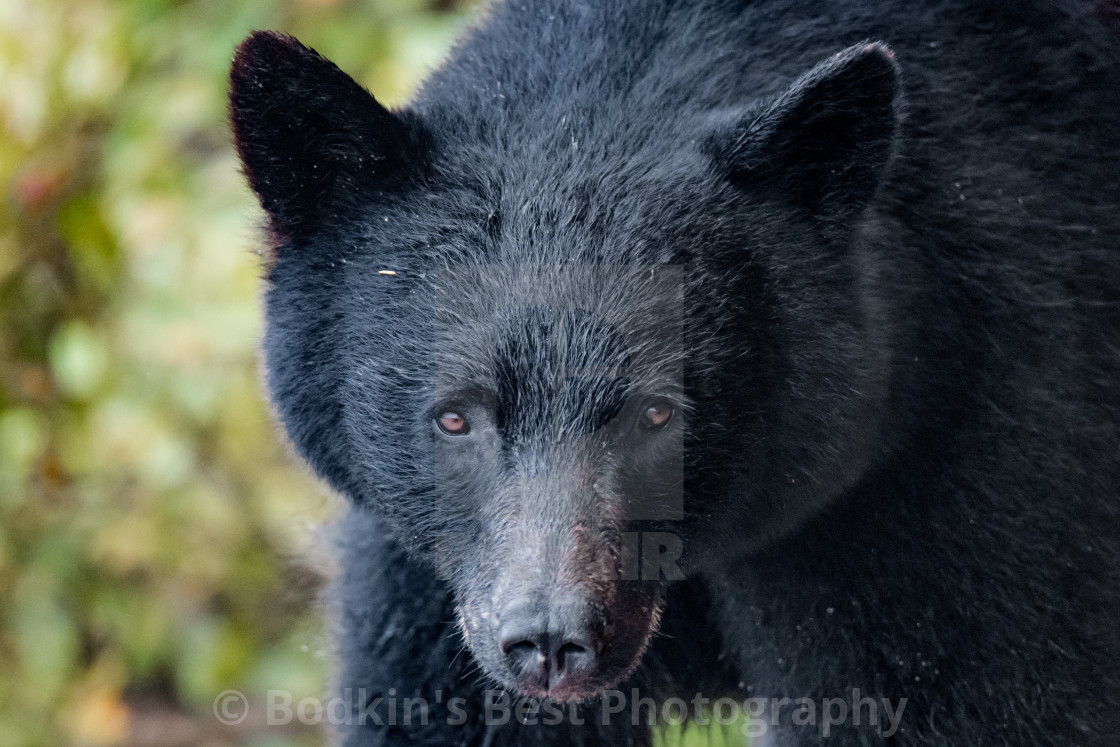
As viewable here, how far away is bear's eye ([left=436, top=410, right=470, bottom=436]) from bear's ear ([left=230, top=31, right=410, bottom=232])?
18.8 inches

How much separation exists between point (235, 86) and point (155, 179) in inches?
119

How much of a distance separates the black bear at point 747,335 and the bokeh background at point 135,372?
2.26 m

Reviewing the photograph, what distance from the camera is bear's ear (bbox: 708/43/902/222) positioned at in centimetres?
238

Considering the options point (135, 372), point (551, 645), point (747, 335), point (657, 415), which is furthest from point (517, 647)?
point (135, 372)

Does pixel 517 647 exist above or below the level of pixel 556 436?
below

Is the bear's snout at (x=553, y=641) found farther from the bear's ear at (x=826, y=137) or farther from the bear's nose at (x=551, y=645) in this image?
the bear's ear at (x=826, y=137)

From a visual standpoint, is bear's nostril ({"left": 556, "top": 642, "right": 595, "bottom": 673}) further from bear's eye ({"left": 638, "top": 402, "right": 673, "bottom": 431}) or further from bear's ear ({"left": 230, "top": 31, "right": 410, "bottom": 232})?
bear's ear ({"left": 230, "top": 31, "right": 410, "bottom": 232})

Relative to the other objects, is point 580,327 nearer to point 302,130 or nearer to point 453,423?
point 453,423

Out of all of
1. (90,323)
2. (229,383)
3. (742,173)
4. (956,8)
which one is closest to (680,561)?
(742,173)

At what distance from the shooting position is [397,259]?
2623mm

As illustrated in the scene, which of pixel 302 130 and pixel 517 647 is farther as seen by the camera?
pixel 302 130

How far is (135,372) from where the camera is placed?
18.0 ft

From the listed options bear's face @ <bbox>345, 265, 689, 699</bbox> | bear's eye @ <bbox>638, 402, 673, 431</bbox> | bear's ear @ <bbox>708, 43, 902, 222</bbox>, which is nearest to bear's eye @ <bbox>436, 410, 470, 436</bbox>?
bear's face @ <bbox>345, 265, 689, 699</bbox>

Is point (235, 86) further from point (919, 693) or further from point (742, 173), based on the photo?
point (919, 693)
